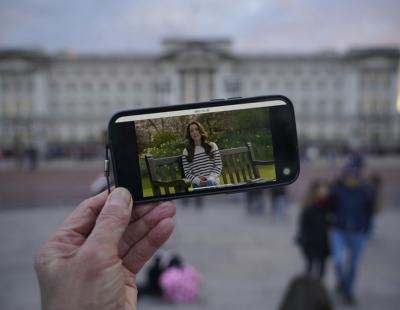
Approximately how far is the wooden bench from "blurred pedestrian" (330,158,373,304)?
4.11 metres

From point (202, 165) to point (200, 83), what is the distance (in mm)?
49927

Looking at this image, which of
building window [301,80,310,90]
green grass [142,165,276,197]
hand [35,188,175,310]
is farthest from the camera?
building window [301,80,310,90]

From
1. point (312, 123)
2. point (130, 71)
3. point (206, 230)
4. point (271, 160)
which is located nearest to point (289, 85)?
point (312, 123)

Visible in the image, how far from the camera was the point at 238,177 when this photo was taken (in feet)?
4.72

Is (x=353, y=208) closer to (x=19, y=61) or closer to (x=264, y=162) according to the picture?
(x=264, y=162)

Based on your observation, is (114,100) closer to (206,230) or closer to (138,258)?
(206,230)

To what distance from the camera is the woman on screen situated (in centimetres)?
140

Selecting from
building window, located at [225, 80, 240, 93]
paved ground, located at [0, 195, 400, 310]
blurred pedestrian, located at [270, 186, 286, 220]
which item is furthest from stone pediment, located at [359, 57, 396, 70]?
blurred pedestrian, located at [270, 186, 286, 220]

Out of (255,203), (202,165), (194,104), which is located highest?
(194,104)

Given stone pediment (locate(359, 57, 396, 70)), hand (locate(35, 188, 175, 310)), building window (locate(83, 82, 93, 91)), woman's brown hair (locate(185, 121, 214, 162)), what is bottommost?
hand (locate(35, 188, 175, 310))

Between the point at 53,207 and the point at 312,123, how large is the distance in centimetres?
4245

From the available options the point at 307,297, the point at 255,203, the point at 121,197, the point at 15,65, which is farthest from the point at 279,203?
the point at 15,65

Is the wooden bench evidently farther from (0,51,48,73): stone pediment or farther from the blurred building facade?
(0,51,48,73): stone pediment

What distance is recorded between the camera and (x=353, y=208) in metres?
5.08
